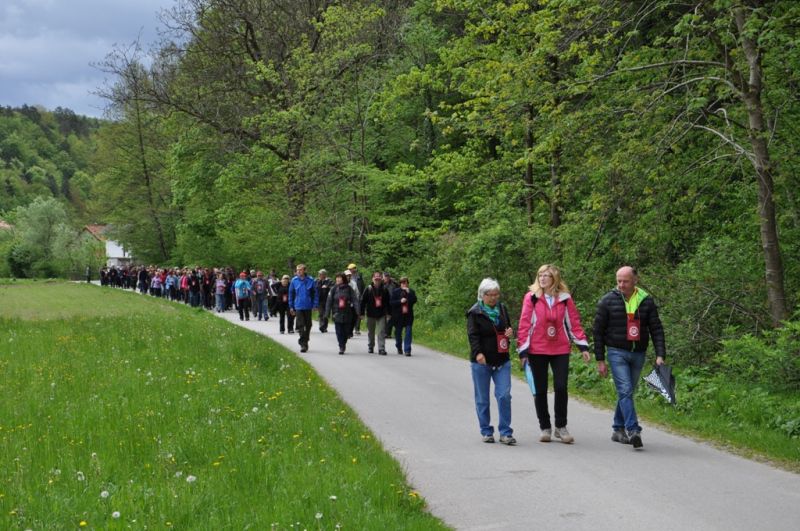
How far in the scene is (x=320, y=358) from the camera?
17.5m

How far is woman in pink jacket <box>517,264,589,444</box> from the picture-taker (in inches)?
354

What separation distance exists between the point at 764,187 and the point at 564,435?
5.84 m

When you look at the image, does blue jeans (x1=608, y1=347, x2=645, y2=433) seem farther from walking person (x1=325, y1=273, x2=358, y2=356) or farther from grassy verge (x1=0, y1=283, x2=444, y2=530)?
walking person (x1=325, y1=273, x2=358, y2=356)

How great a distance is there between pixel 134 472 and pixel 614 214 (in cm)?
1091

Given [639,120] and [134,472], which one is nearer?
[134,472]

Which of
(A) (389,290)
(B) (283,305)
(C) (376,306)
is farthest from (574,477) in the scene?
(B) (283,305)

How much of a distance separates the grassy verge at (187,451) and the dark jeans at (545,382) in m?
1.90

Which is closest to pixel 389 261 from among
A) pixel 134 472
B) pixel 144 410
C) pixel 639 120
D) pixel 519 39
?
pixel 519 39

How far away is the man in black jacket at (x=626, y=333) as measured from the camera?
8.76 metres

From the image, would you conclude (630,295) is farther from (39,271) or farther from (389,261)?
(39,271)

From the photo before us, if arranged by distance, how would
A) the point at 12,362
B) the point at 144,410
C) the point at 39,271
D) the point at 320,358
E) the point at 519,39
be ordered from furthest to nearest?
the point at 39,271 → the point at 519,39 → the point at 320,358 → the point at 12,362 → the point at 144,410

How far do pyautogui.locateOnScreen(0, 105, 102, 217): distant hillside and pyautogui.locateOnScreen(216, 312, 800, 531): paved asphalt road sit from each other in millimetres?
142251

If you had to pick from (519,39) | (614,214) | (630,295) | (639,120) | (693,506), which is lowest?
(693,506)

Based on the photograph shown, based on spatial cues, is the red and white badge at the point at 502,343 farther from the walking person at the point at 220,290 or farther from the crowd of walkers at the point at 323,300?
the walking person at the point at 220,290
